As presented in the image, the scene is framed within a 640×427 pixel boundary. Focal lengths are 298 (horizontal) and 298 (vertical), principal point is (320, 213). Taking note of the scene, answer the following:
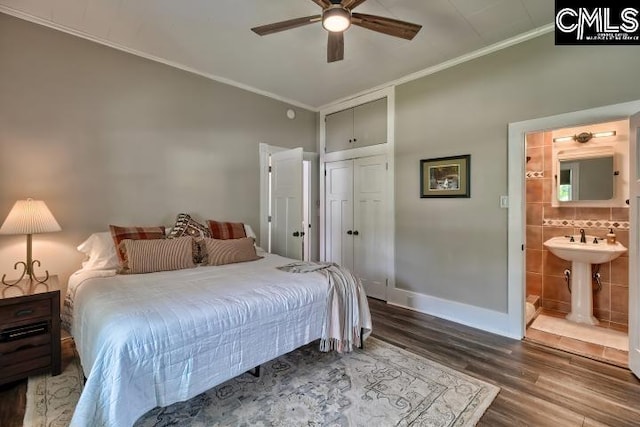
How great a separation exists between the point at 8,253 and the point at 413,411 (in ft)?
10.9

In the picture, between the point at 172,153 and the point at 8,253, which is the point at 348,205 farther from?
the point at 8,253

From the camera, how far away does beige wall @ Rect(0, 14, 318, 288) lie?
2.50 meters

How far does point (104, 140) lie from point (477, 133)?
12.4ft

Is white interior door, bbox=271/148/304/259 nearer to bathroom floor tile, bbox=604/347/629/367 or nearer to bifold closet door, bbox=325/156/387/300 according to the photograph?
bifold closet door, bbox=325/156/387/300

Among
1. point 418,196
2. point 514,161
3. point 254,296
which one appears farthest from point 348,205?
point 254,296

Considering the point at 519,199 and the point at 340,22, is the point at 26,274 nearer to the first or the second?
the point at 340,22

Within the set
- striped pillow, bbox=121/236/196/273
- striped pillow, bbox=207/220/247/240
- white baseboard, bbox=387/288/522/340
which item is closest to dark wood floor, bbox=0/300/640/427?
white baseboard, bbox=387/288/522/340

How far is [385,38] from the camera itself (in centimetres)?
284

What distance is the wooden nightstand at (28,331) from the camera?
199 centimetres

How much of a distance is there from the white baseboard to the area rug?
524mm

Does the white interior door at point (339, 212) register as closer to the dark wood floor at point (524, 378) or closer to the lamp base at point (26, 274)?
the dark wood floor at point (524, 378)

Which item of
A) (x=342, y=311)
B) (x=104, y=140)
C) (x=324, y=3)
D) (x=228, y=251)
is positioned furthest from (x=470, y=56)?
(x=104, y=140)

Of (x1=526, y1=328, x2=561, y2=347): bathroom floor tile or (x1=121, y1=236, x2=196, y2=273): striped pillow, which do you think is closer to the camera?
(x1=121, y1=236, x2=196, y2=273): striped pillow

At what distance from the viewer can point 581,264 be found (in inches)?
130
